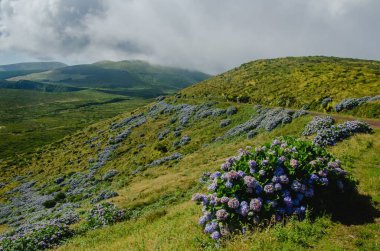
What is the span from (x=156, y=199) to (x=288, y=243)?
18182mm

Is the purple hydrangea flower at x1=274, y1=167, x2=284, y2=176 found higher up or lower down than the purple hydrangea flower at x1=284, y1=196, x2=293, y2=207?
higher up

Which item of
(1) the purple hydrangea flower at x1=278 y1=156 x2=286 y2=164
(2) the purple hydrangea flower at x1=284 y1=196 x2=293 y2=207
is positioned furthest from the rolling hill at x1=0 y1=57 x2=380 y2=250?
(1) the purple hydrangea flower at x1=278 y1=156 x2=286 y2=164

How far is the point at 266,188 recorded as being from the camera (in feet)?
32.3

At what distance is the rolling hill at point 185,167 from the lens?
9.90 metres

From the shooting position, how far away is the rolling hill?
9.90 m

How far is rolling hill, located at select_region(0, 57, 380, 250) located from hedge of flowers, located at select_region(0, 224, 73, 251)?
2.41ft

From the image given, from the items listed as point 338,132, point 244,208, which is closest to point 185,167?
point 338,132

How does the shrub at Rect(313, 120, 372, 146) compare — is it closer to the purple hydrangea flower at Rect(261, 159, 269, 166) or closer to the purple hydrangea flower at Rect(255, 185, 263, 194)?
the purple hydrangea flower at Rect(261, 159, 269, 166)

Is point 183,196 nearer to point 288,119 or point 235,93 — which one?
point 288,119

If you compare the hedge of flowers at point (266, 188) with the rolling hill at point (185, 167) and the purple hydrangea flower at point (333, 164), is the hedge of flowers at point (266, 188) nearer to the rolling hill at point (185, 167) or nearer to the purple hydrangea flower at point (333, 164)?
the purple hydrangea flower at point (333, 164)

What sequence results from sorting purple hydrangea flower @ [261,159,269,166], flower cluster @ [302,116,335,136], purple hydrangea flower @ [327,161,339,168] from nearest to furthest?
purple hydrangea flower @ [261,159,269,166]
purple hydrangea flower @ [327,161,339,168]
flower cluster @ [302,116,335,136]

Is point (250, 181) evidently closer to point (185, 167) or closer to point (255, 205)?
point (255, 205)

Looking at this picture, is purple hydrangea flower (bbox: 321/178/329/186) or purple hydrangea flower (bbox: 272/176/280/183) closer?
purple hydrangea flower (bbox: 272/176/280/183)

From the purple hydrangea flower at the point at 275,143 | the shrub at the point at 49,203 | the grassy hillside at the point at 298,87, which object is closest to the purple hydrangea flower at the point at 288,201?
the purple hydrangea flower at the point at 275,143
